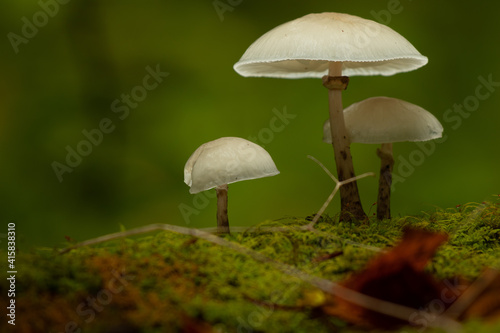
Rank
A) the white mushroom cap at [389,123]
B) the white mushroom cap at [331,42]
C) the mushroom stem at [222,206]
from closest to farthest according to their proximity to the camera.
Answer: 1. the white mushroom cap at [331,42]
2. the mushroom stem at [222,206]
3. the white mushroom cap at [389,123]

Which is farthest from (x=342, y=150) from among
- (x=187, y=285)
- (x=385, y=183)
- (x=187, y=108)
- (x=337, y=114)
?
(x=187, y=108)

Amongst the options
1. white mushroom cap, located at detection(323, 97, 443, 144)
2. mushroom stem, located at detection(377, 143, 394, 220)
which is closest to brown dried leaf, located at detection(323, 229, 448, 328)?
white mushroom cap, located at detection(323, 97, 443, 144)

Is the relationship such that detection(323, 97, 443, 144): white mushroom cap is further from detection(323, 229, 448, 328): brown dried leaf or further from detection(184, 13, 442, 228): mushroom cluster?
detection(323, 229, 448, 328): brown dried leaf

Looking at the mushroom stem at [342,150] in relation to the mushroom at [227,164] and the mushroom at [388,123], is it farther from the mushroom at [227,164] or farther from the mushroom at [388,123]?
the mushroom at [227,164]

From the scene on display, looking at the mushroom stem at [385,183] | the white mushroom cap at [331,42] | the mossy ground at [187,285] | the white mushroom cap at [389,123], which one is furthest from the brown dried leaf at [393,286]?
the mushroom stem at [385,183]

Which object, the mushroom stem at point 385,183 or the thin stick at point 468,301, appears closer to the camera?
the thin stick at point 468,301

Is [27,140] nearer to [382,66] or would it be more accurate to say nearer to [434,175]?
[382,66]

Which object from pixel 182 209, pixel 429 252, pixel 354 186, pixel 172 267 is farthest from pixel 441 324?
pixel 182 209

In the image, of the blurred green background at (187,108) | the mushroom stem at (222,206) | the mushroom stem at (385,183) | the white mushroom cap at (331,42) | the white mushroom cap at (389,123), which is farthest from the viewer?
the blurred green background at (187,108)
